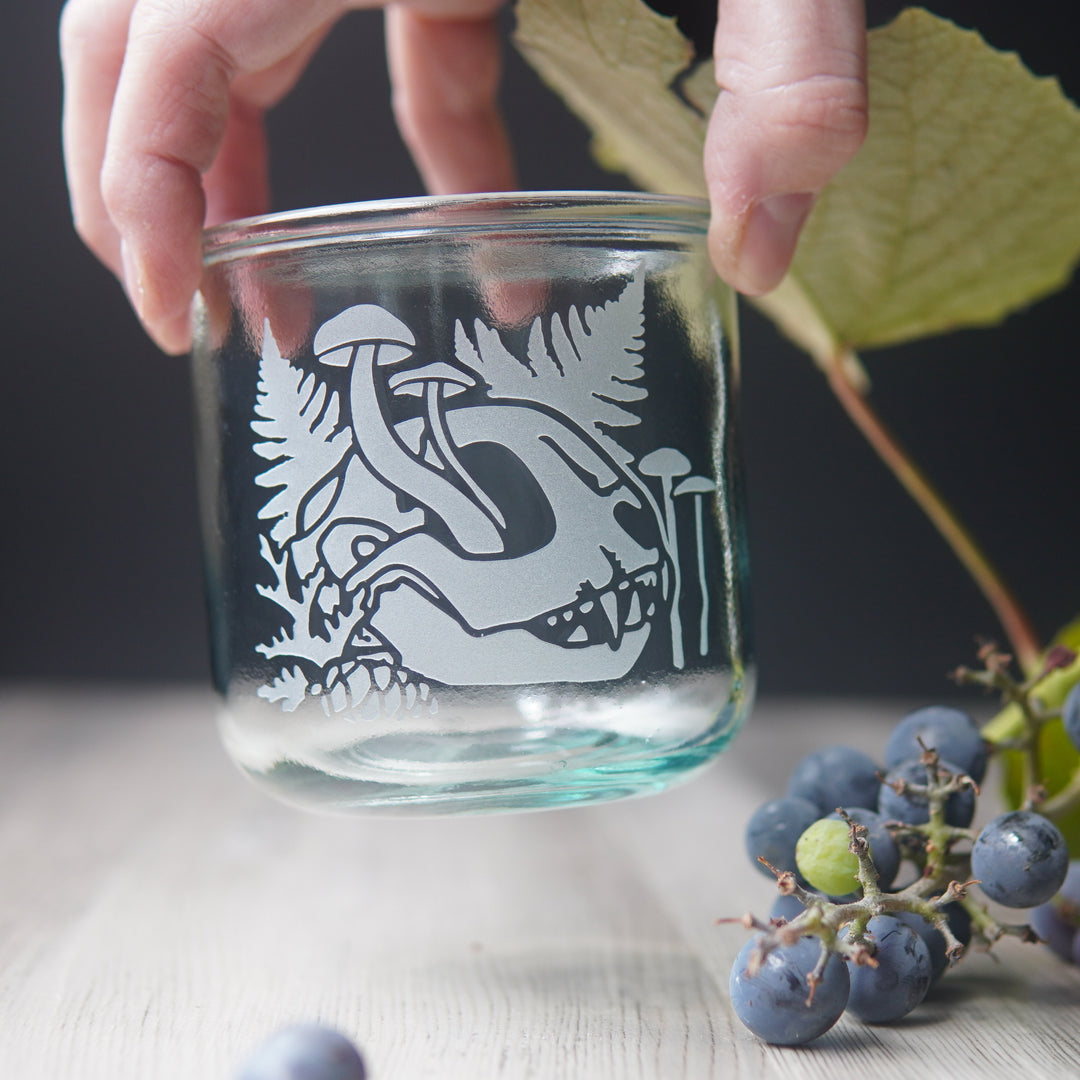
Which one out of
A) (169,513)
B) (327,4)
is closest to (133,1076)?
(327,4)

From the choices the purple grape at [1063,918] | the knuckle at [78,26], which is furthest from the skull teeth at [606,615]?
the knuckle at [78,26]

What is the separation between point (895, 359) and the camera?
1.42 meters

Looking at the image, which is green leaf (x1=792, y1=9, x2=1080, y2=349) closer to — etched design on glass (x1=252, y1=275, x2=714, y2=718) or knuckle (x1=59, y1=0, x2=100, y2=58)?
etched design on glass (x1=252, y1=275, x2=714, y2=718)

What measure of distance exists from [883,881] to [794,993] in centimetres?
8

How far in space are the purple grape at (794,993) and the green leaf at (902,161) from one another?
372 mm

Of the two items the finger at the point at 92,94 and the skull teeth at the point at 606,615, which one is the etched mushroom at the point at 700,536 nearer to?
the skull teeth at the point at 606,615

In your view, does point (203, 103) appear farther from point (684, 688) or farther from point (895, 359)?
point (895, 359)

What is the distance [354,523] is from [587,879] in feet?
1.09

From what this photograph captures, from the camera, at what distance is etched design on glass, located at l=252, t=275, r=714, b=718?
1.58ft

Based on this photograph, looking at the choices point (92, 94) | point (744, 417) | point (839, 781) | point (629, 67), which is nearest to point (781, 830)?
point (839, 781)

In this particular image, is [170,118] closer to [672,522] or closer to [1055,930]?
[672,522]

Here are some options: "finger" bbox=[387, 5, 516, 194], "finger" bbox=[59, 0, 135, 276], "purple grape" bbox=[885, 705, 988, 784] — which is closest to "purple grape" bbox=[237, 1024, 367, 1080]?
"purple grape" bbox=[885, 705, 988, 784]

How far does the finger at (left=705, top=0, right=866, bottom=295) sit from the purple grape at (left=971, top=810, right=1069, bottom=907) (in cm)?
25

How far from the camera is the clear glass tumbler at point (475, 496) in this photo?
0.48 m
